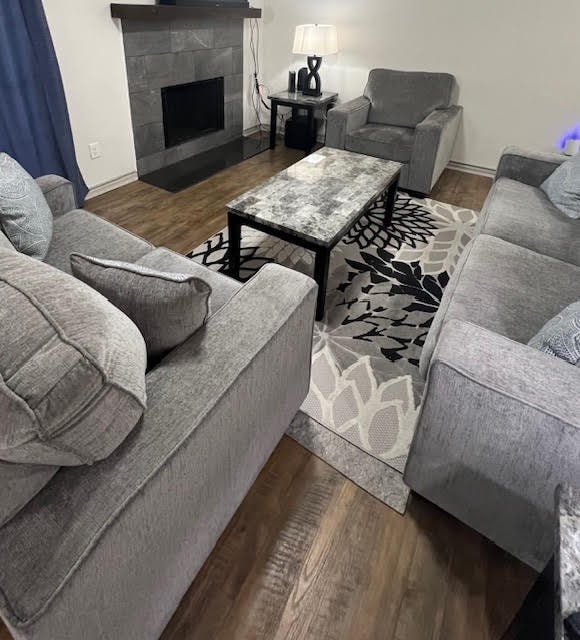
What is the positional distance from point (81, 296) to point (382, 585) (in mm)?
1117

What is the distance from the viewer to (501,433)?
1.04 m

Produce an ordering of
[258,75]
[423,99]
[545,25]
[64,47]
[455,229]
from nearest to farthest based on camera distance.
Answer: [64,47]
[455,229]
[545,25]
[423,99]
[258,75]

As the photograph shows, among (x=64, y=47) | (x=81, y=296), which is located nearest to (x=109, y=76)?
(x=64, y=47)

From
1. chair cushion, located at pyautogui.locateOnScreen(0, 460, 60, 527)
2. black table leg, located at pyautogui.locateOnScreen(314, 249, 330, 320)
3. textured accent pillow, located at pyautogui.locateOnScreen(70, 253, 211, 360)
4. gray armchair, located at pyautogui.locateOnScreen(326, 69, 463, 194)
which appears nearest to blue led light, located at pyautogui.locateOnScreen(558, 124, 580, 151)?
gray armchair, located at pyautogui.locateOnScreen(326, 69, 463, 194)

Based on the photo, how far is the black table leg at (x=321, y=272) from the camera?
1999 mm

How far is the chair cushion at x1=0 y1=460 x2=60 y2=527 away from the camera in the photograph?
2.21ft

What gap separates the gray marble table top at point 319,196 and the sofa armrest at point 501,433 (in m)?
1.03

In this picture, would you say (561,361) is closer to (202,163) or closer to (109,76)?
(109,76)

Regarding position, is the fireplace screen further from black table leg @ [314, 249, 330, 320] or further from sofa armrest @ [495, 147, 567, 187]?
sofa armrest @ [495, 147, 567, 187]

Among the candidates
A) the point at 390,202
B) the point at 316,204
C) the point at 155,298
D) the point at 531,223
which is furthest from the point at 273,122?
the point at 155,298

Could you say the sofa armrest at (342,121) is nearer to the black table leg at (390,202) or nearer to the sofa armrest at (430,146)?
the sofa armrest at (430,146)

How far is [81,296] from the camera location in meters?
0.80

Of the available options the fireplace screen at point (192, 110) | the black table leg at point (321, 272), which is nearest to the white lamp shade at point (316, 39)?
the fireplace screen at point (192, 110)

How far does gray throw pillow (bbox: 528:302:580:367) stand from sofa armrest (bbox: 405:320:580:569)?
0.17 feet
